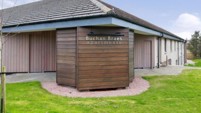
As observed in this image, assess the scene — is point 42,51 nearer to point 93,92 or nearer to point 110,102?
point 93,92

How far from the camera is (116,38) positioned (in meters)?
11.7

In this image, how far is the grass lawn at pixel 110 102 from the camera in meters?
7.91

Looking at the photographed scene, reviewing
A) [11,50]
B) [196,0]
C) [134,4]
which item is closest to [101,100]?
[11,50]

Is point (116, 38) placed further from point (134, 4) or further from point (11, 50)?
point (134, 4)

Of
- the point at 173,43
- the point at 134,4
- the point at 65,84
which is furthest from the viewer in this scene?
the point at 173,43

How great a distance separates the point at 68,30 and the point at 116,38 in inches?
92.9

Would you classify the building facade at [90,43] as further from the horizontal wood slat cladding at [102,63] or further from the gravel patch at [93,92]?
the gravel patch at [93,92]

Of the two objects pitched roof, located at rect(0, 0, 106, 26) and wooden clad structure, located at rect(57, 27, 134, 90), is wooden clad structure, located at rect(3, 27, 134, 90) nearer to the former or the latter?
wooden clad structure, located at rect(57, 27, 134, 90)

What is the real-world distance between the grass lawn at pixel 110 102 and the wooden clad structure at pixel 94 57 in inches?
60.6

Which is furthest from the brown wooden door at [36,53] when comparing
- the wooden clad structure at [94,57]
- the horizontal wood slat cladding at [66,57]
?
the wooden clad structure at [94,57]

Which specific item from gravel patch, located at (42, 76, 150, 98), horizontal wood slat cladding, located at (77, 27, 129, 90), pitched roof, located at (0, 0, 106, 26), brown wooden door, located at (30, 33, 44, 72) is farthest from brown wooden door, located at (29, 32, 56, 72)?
horizontal wood slat cladding, located at (77, 27, 129, 90)

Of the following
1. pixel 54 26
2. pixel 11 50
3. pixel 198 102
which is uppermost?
pixel 54 26

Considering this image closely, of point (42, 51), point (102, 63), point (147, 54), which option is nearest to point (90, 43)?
point (102, 63)

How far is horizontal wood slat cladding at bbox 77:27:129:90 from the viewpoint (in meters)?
11.1
